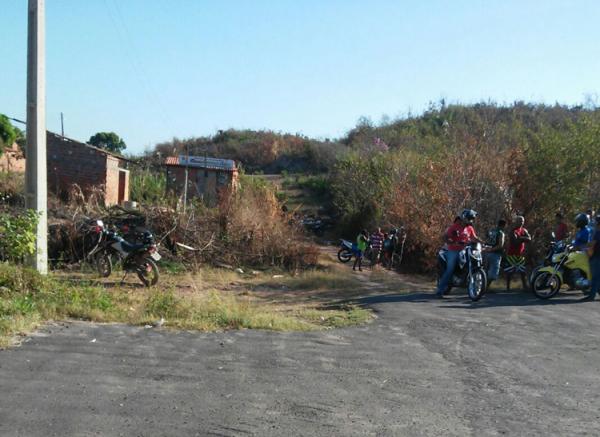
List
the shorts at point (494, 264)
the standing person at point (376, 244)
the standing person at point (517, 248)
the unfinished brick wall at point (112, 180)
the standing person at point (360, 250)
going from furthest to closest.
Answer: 1. the standing person at point (376, 244)
2. the unfinished brick wall at point (112, 180)
3. the standing person at point (360, 250)
4. the standing person at point (517, 248)
5. the shorts at point (494, 264)

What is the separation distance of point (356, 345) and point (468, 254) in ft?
16.4

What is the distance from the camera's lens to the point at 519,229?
13.4 metres

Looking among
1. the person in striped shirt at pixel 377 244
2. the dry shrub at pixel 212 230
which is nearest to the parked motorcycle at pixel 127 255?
the dry shrub at pixel 212 230

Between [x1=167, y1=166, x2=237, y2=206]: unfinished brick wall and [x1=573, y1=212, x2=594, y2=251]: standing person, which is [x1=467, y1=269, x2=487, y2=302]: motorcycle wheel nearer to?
[x1=573, y1=212, x2=594, y2=251]: standing person

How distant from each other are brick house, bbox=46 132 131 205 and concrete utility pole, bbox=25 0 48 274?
9.63 meters

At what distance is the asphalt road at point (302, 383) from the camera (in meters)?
4.66

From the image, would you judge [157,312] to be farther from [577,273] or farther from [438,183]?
[438,183]

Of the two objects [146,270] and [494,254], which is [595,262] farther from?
[146,270]

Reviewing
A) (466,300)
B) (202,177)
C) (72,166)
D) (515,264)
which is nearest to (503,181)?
(515,264)

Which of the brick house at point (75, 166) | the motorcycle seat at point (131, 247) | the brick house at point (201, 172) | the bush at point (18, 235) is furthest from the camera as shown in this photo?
the brick house at point (201, 172)

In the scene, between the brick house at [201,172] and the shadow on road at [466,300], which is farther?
the brick house at [201,172]

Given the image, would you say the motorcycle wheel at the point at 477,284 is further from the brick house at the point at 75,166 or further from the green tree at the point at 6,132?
the green tree at the point at 6,132

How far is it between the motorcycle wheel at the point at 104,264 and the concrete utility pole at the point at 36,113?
275 centimetres

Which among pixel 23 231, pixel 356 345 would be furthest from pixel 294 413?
pixel 23 231
